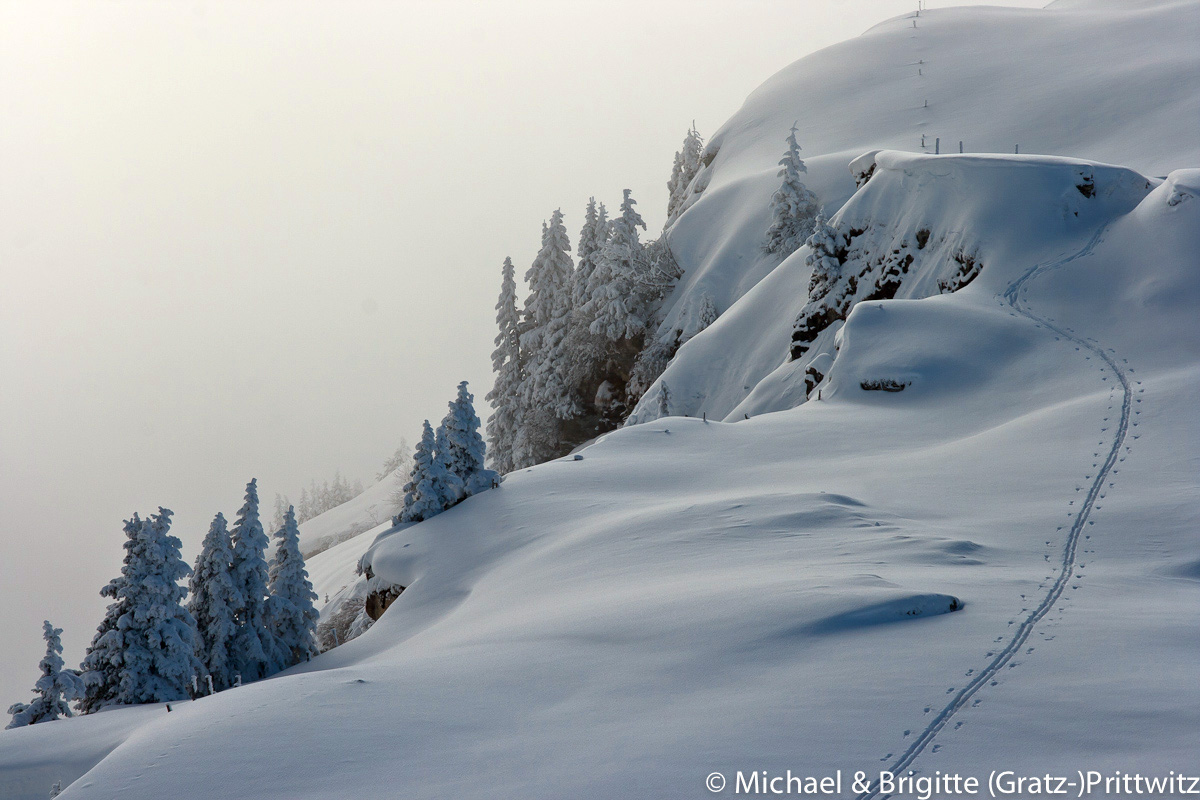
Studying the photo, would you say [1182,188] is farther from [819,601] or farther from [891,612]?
[819,601]

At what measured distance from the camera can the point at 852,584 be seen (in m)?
14.6

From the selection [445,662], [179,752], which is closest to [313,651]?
[445,662]

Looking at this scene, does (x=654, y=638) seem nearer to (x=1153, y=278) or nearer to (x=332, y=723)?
(x=332, y=723)

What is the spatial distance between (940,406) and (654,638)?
17.3 m

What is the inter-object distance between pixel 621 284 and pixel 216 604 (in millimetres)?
35696

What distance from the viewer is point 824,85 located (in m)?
69.3

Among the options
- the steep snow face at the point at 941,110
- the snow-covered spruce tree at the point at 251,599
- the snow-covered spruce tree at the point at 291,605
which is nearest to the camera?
the snow-covered spruce tree at the point at 251,599

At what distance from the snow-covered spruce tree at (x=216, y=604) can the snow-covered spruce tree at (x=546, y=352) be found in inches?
1198

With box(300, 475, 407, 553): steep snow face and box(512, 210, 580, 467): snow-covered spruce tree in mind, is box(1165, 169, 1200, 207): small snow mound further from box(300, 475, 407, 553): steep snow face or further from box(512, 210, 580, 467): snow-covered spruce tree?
box(300, 475, 407, 553): steep snow face

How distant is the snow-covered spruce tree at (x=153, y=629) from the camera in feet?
76.4

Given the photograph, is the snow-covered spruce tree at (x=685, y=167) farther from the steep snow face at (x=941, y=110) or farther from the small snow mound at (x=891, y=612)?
the small snow mound at (x=891, y=612)

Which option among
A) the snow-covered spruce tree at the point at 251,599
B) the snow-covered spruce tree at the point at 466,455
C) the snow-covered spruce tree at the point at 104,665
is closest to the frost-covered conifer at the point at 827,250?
the snow-covered spruce tree at the point at 466,455

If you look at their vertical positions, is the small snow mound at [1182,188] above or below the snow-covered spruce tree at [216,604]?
above

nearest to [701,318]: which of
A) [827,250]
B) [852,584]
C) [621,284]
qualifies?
[621,284]
